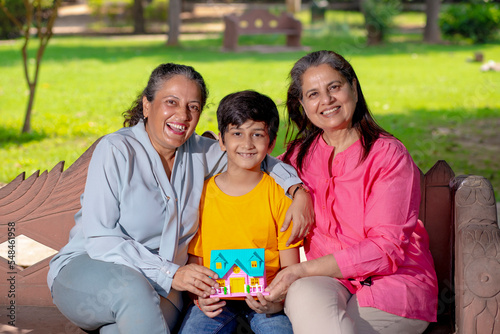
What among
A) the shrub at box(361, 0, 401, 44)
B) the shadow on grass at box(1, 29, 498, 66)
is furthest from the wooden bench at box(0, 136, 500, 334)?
the shrub at box(361, 0, 401, 44)

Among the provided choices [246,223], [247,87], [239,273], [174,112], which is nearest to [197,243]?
[246,223]

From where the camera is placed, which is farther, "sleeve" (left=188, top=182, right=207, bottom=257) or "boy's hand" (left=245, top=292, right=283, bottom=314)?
"sleeve" (left=188, top=182, right=207, bottom=257)

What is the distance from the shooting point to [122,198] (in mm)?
2602

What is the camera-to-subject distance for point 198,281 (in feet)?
8.14

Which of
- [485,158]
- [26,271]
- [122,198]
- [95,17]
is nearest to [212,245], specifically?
[122,198]

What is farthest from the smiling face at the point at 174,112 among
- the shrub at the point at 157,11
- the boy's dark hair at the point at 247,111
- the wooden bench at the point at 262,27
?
the shrub at the point at 157,11

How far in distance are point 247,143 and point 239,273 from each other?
610 millimetres

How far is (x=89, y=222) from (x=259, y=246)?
779mm

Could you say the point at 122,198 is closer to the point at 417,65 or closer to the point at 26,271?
the point at 26,271

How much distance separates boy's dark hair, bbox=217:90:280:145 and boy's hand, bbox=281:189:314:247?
34 centimetres

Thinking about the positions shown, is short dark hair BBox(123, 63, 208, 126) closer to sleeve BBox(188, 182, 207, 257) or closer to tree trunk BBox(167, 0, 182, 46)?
sleeve BBox(188, 182, 207, 257)

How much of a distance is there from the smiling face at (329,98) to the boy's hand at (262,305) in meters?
0.87

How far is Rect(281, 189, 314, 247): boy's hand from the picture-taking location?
2.65 m

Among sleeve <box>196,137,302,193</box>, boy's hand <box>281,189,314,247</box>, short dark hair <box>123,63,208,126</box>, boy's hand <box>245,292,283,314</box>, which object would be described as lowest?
boy's hand <box>245,292,283,314</box>
